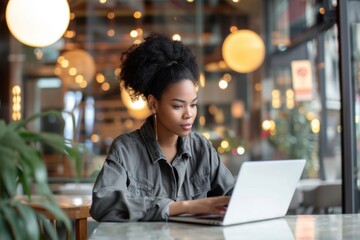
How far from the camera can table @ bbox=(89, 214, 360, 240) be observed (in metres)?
1.91

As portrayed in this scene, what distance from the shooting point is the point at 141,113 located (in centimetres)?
1146

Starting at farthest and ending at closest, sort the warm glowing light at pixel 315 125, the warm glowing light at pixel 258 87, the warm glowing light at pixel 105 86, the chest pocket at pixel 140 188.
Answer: the warm glowing light at pixel 105 86 < the warm glowing light at pixel 258 87 < the warm glowing light at pixel 315 125 < the chest pocket at pixel 140 188

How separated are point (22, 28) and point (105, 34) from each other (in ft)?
19.7

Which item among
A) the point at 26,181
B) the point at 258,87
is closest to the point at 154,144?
the point at 26,181

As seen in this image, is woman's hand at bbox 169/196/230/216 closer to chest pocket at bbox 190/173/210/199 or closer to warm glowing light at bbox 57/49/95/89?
chest pocket at bbox 190/173/210/199

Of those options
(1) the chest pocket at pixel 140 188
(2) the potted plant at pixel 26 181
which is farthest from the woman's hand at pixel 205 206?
(2) the potted plant at pixel 26 181

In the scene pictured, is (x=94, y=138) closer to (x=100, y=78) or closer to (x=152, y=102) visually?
(x=100, y=78)

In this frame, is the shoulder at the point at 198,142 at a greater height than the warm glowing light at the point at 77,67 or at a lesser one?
lesser

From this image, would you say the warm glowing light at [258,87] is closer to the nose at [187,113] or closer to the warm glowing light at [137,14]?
the warm glowing light at [137,14]

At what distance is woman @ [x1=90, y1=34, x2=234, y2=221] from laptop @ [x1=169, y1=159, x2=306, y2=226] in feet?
0.31

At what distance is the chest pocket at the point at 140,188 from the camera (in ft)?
8.07

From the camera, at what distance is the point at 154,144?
2.55 meters

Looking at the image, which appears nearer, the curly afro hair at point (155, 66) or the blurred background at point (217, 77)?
the curly afro hair at point (155, 66)

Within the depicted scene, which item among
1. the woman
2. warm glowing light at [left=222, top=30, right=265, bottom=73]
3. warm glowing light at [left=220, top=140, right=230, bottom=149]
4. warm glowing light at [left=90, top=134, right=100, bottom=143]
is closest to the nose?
the woman
